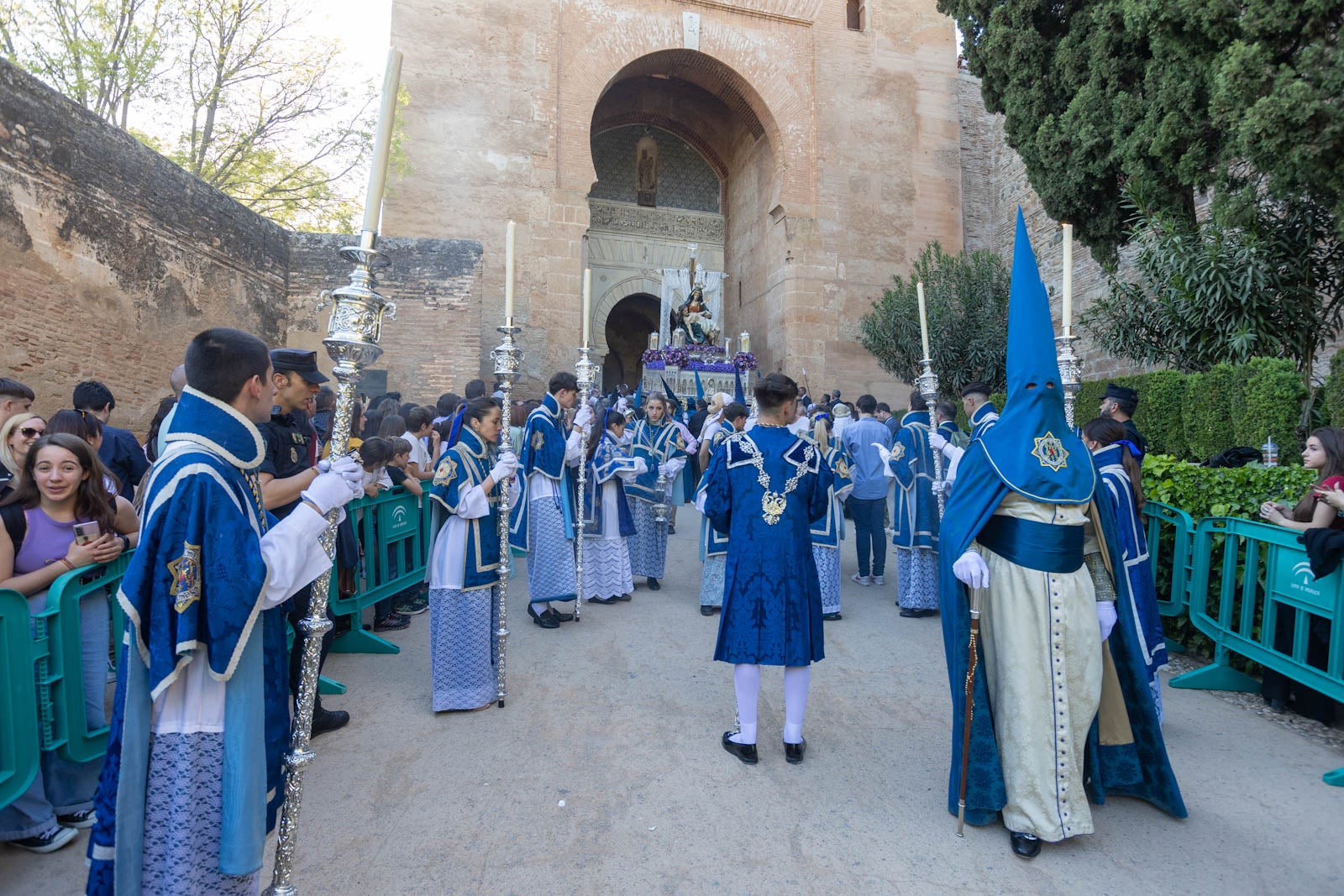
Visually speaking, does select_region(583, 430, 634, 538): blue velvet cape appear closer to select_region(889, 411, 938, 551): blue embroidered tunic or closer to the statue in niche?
select_region(889, 411, 938, 551): blue embroidered tunic

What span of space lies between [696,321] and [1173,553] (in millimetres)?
15391

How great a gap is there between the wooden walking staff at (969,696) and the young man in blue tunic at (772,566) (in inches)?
32.5

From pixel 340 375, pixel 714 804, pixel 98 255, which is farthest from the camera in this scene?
pixel 98 255

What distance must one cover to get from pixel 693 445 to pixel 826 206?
41.3 feet

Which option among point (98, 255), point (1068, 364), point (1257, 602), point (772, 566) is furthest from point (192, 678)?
point (98, 255)

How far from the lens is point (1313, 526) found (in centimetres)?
369

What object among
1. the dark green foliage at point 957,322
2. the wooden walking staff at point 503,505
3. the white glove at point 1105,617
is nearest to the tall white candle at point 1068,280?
the white glove at point 1105,617

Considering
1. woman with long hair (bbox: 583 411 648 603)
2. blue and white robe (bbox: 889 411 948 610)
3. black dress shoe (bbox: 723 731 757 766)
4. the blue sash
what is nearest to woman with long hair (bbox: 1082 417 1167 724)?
the blue sash

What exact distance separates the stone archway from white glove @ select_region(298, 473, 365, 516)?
23787mm

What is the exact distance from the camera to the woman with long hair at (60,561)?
2811mm

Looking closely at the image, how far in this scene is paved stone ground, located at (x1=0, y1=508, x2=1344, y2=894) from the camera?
2660 mm

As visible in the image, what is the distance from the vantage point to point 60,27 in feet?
47.7

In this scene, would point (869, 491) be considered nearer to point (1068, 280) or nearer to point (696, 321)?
point (1068, 280)

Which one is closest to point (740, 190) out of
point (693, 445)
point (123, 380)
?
point (693, 445)
